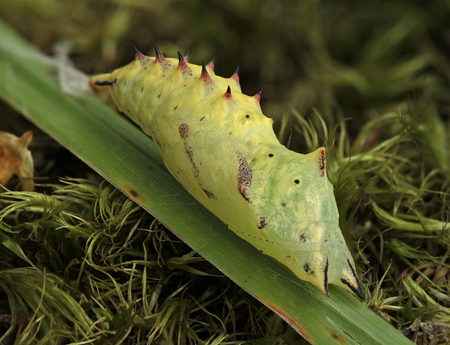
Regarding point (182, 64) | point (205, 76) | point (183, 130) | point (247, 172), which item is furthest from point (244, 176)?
point (182, 64)

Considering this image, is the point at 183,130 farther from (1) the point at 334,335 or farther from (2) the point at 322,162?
(1) the point at 334,335

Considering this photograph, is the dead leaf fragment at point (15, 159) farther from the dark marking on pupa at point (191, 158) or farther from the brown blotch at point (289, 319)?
the brown blotch at point (289, 319)

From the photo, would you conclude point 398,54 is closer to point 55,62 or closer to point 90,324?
point 55,62

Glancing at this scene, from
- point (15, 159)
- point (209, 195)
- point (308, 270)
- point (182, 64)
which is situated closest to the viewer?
point (308, 270)

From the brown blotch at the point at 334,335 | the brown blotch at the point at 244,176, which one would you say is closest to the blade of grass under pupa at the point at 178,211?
the brown blotch at the point at 334,335

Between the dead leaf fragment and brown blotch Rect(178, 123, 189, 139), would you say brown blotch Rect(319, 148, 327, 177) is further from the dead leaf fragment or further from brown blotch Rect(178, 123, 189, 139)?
the dead leaf fragment

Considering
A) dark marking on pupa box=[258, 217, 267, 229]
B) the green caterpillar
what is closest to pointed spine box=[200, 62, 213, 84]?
the green caterpillar

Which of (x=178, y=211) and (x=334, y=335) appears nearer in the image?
(x=334, y=335)
